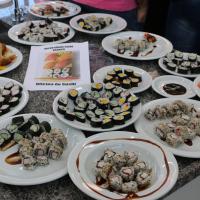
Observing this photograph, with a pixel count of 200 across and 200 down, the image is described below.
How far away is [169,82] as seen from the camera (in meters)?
1.38

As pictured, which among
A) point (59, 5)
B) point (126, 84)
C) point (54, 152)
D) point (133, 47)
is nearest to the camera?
point (54, 152)

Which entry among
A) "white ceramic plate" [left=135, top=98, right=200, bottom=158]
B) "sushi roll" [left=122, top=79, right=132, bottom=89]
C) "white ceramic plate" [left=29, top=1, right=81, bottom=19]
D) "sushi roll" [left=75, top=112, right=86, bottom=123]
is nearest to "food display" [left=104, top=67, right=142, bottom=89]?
"sushi roll" [left=122, top=79, right=132, bottom=89]

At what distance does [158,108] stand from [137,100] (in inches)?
2.8

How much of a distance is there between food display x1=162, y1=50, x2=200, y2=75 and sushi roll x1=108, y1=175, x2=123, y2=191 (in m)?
0.67

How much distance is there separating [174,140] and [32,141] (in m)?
0.40

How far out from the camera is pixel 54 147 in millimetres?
985

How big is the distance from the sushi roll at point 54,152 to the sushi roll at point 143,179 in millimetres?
222

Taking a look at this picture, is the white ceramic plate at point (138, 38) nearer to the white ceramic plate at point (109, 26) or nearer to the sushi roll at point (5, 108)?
the white ceramic plate at point (109, 26)

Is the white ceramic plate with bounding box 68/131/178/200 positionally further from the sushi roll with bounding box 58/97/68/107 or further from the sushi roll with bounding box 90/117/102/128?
the sushi roll with bounding box 58/97/68/107

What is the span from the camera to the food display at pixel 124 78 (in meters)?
1.31

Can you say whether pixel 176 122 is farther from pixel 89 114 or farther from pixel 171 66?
pixel 171 66

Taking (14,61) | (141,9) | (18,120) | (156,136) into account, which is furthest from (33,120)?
(141,9)

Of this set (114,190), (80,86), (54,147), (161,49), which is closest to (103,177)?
(114,190)

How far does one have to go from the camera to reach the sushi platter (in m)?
1.42
